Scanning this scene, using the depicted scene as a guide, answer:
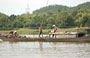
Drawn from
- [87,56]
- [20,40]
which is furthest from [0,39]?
[87,56]

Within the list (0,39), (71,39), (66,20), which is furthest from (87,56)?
(66,20)

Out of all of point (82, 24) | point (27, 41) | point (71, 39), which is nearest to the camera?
point (71, 39)

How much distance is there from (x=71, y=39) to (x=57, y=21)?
50001 mm

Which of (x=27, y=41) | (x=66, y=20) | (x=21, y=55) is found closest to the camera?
(x=21, y=55)

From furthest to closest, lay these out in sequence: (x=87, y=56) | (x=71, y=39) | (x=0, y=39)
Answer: (x=0, y=39), (x=71, y=39), (x=87, y=56)

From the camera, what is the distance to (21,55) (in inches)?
829

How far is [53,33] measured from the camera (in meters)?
33.7

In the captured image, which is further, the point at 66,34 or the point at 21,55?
the point at 66,34

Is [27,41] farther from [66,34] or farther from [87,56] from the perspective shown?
[87,56]

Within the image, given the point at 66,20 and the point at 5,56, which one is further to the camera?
the point at 66,20

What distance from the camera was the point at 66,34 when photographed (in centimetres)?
3309

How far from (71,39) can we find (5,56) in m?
11.1

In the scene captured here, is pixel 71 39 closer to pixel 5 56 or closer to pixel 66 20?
pixel 5 56

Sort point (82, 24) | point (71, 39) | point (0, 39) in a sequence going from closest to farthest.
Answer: point (71, 39), point (0, 39), point (82, 24)
